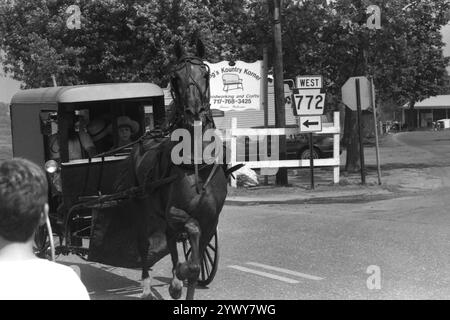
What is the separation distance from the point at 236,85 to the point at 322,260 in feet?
39.2

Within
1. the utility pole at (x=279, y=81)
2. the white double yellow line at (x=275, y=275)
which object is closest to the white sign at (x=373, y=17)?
the utility pole at (x=279, y=81)

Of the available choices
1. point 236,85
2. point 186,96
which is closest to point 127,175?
point 186,96

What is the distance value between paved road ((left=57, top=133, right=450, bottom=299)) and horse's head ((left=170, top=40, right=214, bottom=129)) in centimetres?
206

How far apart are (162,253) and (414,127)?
289 feet

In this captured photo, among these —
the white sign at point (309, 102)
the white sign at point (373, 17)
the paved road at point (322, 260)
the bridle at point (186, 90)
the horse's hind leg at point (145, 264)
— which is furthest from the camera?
the white sign at point (373, 17)

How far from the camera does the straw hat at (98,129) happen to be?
7.70 meters

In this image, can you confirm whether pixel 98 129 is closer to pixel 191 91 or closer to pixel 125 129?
pixel 125 129

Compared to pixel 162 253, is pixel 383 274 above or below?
below

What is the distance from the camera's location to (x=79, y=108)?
7395mm

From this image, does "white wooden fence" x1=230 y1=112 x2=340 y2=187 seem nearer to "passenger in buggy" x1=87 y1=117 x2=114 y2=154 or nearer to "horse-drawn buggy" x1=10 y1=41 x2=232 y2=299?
"horse-drawn buggy" x1=10 y1=41 x2=232 y2=299

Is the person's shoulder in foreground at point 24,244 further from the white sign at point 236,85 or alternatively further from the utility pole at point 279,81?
the white sign at point 236,85

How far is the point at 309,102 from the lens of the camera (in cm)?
1622
